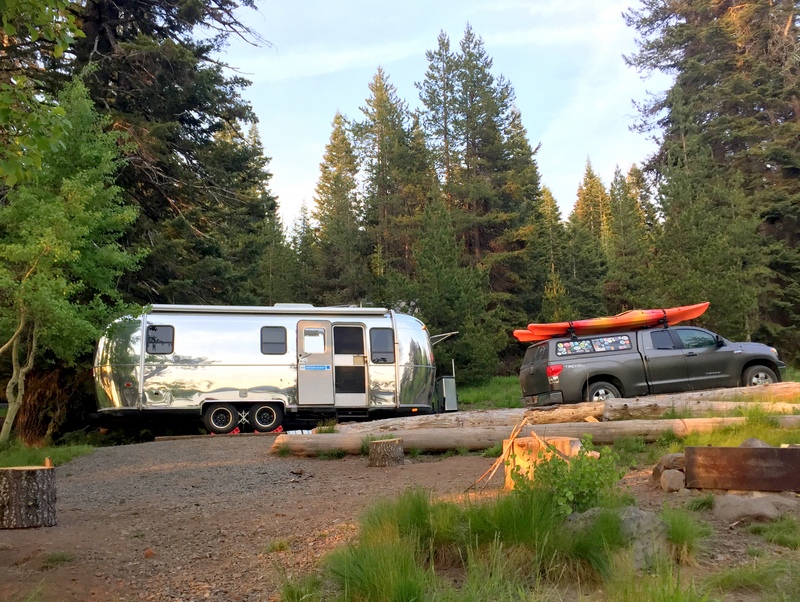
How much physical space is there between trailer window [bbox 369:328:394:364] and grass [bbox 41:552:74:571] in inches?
418

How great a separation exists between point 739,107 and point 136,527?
35597 mm

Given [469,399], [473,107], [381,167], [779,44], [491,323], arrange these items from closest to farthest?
[469,399] → [491,323] → [779,44] → [473,107] → [381,167]

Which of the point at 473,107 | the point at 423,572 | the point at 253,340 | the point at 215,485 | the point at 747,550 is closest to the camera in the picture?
the point at 423,572

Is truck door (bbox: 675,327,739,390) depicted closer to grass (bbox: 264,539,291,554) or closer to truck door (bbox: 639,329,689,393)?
truck door (bbox: 639,329,689,393)

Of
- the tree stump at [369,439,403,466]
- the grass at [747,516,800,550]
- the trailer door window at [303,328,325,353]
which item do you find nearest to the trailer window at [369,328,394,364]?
the trailer door window at [303,328,325,353]

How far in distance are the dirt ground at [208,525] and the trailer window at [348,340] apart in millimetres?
5116

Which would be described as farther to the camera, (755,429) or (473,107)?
(473,107)

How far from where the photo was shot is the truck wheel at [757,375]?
1327 cm

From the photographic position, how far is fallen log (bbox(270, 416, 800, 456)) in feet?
28.7

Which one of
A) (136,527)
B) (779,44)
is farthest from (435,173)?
(136,527)

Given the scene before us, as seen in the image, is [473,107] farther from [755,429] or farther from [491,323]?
[755,429]

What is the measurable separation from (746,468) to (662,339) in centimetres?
839

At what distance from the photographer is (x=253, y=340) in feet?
48.0

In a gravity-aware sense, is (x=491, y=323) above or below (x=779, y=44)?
below
